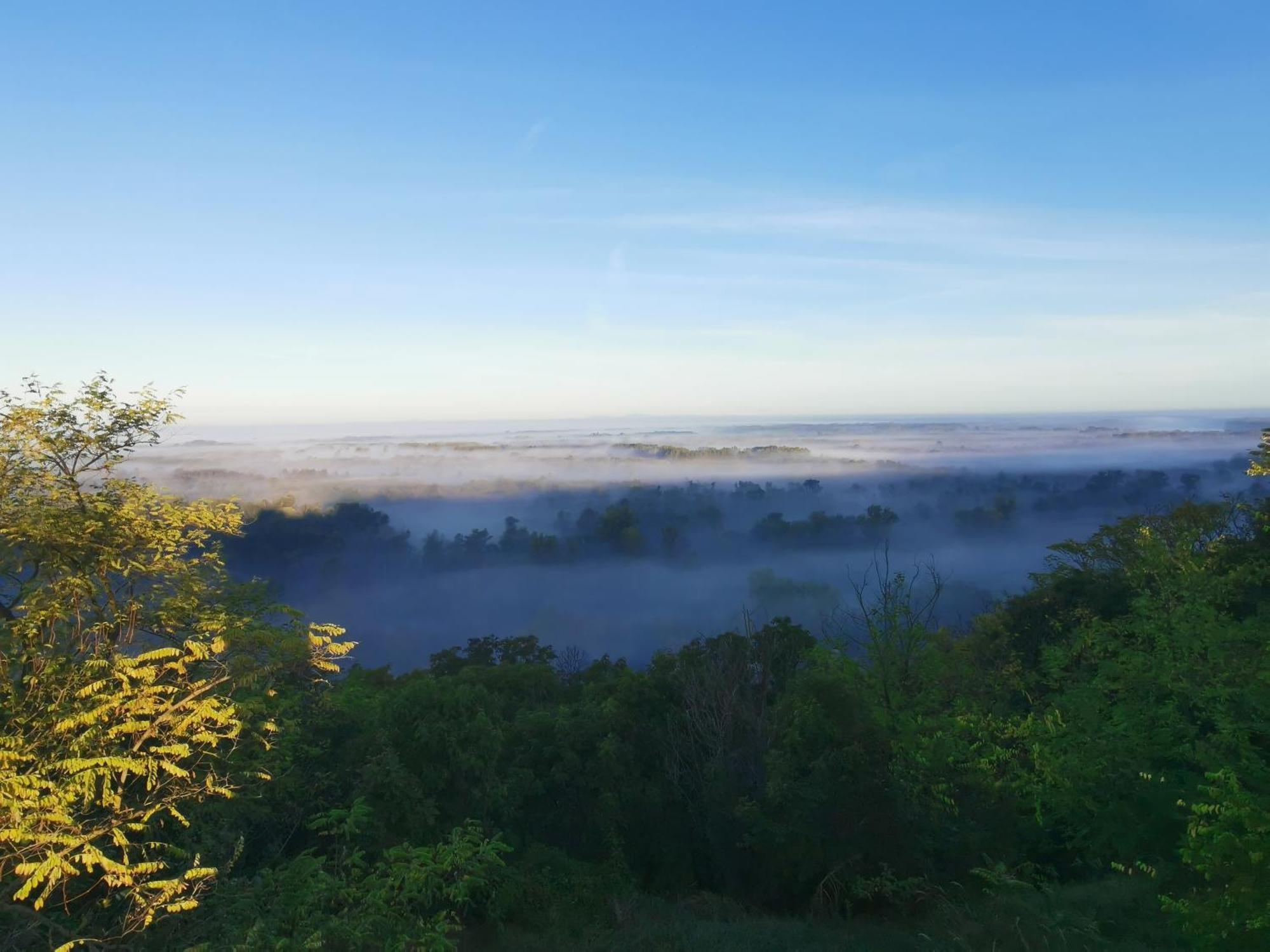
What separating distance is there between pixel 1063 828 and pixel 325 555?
130 metres

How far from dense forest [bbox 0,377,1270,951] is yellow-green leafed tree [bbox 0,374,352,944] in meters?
0.07

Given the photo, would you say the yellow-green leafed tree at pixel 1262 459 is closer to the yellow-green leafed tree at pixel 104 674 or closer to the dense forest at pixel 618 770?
the dense forest at pixel 618 770

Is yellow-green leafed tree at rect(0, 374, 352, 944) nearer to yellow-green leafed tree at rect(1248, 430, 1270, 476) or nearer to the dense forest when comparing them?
the dense forest

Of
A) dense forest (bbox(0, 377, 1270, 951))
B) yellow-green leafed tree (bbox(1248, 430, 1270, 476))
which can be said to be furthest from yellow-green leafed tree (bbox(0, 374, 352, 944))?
yellow-green leafed tree (bbox(1248, 430, 1270, 476))

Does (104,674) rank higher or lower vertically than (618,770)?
higher

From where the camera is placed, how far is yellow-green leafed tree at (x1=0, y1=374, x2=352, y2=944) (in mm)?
9969

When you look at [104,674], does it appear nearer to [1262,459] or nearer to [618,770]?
[618,770]

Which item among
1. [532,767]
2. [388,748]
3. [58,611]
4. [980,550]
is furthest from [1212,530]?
[980,550]

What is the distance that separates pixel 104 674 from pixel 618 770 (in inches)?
672

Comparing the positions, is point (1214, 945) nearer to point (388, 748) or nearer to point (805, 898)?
point (805, 898)

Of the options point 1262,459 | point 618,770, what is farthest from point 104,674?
point 1262,459

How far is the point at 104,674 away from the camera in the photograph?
11.1m

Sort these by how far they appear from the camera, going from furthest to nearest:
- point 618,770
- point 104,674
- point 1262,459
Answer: point 618,770, point 1262,459, point 104,674

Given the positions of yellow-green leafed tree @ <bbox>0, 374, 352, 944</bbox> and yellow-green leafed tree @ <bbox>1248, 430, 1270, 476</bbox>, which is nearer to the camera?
yellow-green leafed tree @ <bbox>0, 374, 352, 944</bbox>
